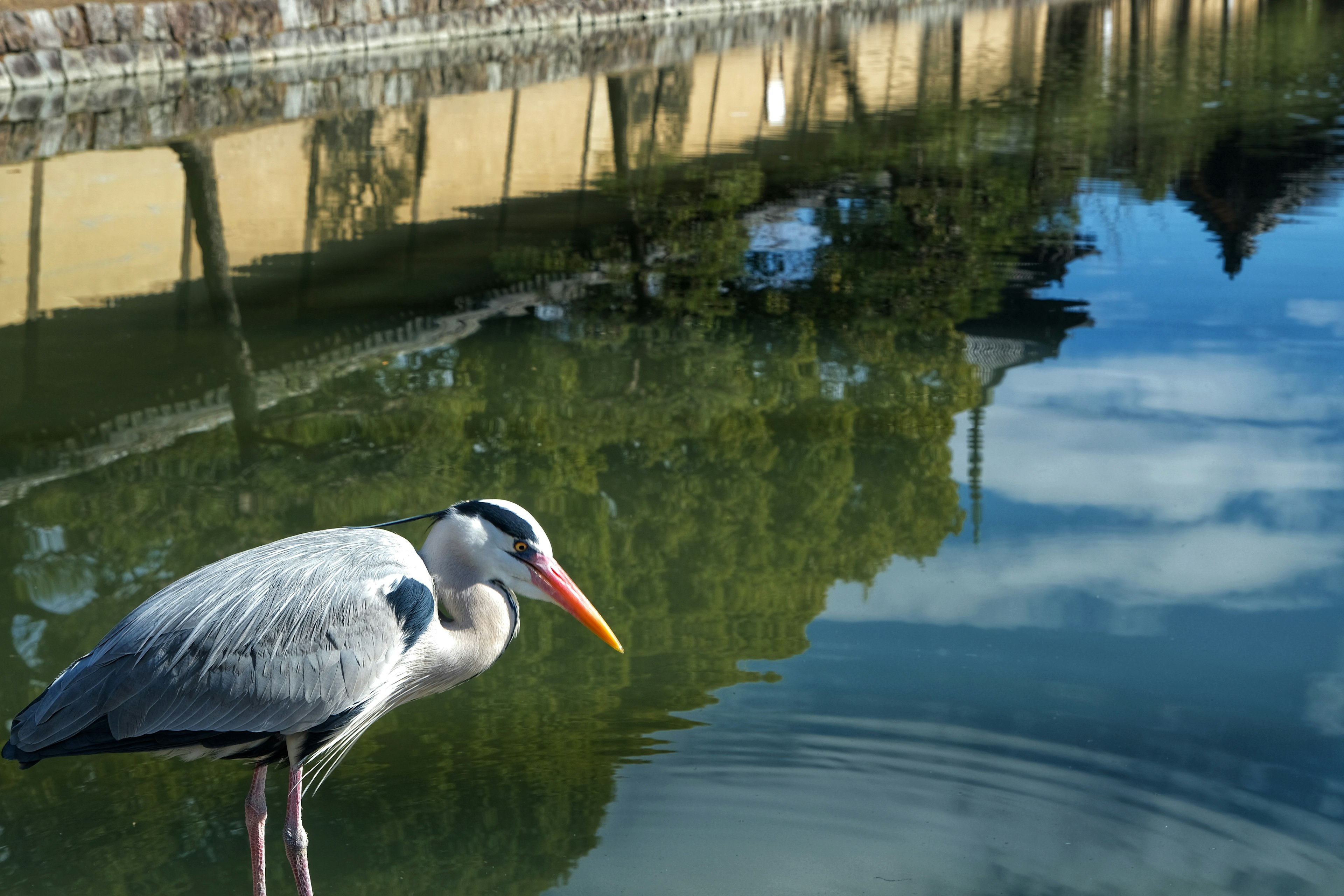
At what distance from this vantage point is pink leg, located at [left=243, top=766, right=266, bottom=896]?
12.1 ft

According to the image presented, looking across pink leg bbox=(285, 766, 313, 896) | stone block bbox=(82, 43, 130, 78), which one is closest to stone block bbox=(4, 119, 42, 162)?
stone block bbox=(82, 43, 130, 78)

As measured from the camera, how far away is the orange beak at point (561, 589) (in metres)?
3.54

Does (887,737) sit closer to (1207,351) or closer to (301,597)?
(301,597)

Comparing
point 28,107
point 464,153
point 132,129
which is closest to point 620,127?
point 464,153

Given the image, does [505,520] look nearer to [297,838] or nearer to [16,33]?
[297,838]

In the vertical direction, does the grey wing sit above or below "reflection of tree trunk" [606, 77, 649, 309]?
below

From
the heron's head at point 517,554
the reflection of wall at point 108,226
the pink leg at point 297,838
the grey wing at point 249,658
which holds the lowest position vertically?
the pink leg at point 297,838

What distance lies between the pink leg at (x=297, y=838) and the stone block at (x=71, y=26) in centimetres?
2150

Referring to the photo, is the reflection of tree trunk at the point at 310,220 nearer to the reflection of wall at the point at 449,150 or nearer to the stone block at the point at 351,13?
the reflection of wall at the point at 449,150

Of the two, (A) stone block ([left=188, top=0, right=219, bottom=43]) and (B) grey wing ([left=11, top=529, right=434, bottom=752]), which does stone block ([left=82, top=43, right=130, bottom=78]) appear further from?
(B) grey wing ([left=11, top=529, right=434, bottom=752])

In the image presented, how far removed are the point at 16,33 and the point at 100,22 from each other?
1550mm

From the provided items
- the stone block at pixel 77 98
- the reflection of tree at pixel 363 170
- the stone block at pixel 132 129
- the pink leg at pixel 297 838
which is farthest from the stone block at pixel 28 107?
the pink leg at pixel 297 838

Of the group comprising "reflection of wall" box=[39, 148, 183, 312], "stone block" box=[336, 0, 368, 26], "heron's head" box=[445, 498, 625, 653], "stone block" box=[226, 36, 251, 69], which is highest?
"stone block" box=[336, 0, 368, 26]

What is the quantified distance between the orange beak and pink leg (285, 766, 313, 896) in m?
0.92
